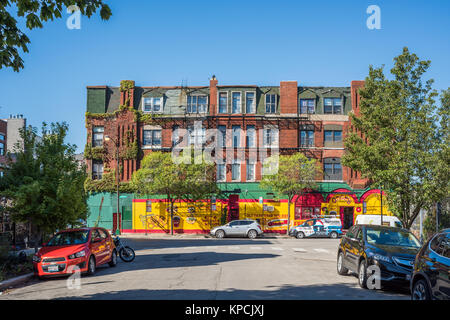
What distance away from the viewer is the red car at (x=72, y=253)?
45.4 ft

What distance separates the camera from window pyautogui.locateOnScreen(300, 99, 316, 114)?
43.8 meters

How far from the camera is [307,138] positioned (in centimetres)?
4350

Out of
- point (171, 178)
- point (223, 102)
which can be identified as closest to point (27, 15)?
point (171, 178)

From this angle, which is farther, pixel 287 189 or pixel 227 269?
pixel 287 189

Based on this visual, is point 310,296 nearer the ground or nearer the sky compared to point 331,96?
nearer the ground

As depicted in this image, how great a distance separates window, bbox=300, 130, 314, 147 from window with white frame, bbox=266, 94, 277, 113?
365cm

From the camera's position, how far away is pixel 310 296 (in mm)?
9992

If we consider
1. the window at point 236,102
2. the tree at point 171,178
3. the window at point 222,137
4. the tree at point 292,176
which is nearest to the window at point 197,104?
the window at point 222,137

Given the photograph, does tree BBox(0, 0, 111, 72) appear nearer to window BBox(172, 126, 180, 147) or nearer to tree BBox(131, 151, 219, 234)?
tree BBox(131, 151, 219, 234)

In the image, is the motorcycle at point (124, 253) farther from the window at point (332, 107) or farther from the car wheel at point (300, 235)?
the window at point (332, 107)

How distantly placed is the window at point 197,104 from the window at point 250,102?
13.3 feet

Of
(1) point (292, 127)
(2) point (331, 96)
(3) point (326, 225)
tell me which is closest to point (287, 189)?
(3) point (326, 225)

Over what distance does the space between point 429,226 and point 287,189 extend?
14.2 m
